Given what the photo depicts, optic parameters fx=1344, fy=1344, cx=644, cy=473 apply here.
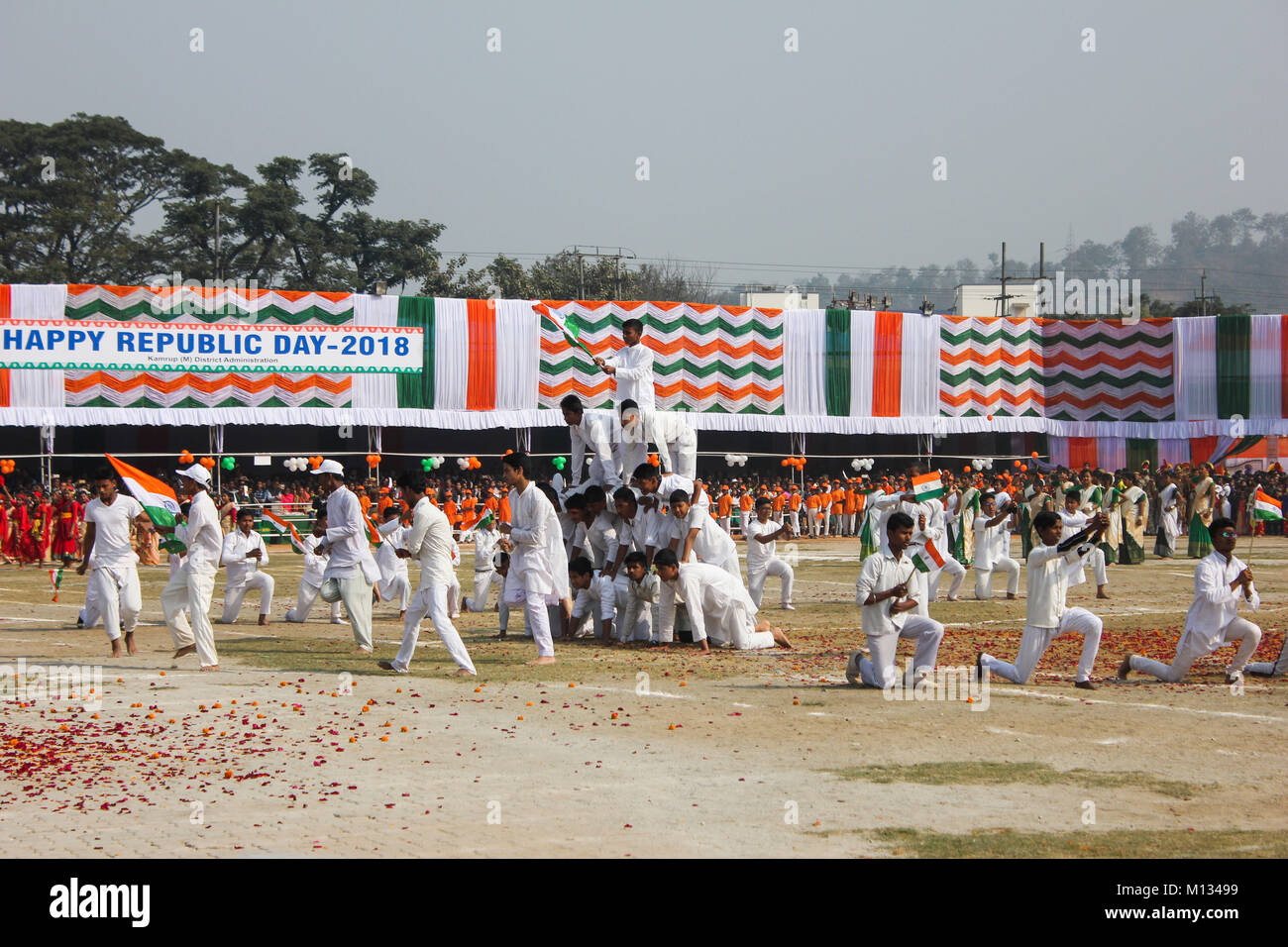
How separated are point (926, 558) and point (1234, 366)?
112ft

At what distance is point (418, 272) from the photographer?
5722cm

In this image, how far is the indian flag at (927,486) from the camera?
14.9 meters

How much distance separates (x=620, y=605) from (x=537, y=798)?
7.12 meters

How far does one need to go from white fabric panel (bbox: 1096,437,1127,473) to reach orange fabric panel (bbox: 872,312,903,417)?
6.51 m

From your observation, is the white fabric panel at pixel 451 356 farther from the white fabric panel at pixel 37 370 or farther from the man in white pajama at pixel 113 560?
the man in white pajama at pixel 113 560

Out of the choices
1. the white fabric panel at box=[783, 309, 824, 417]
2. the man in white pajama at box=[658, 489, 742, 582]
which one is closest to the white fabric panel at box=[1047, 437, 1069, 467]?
the white fabric panel at box=[783, 309, 824, 417]

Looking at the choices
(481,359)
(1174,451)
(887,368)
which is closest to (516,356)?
(481,359)

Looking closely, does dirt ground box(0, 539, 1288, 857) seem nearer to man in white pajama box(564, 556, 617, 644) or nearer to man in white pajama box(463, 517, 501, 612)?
man in white pajama box(564, 556, 617, 644)

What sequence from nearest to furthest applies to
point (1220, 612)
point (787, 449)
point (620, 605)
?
point (1220, 612)
point (620, 605)
point (787, 449)

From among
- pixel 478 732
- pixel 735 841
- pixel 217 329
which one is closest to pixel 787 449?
pixel 217 329

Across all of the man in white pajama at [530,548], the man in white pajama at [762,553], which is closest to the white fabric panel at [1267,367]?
the man in white pajama at [762,553]

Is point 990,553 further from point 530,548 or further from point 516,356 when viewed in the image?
point 516,356

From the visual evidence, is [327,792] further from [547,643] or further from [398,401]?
[398,401]

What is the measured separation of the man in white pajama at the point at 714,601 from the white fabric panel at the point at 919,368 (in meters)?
27.5
